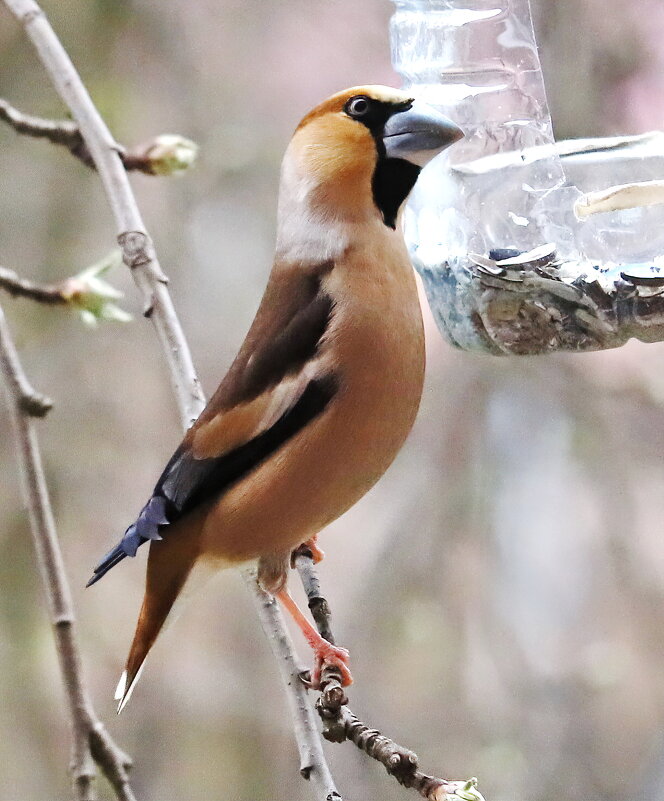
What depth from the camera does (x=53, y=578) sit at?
1170 mm

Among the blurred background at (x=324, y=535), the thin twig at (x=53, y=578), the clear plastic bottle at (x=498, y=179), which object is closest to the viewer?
the clear plastic bottle at (x=498, y=179)

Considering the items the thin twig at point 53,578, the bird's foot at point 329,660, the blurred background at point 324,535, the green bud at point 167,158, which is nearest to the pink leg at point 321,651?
the bird's foot at point 329,660

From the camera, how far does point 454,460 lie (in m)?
2.04

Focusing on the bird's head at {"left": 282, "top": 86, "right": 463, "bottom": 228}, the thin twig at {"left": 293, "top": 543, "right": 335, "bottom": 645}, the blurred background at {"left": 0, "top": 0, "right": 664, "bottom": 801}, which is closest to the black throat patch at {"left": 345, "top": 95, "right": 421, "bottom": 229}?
the bird's head at {"left": 282, "top": 86, "right": 463, "bottom": 228}

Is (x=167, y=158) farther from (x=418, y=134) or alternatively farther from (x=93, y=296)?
(x=418, y=134)

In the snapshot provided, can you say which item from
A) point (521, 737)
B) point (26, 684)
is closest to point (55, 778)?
point (26, 684)

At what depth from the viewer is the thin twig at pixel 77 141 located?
120 cm

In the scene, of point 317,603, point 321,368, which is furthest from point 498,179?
point 317,603

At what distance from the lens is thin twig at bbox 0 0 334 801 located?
41.2 inches

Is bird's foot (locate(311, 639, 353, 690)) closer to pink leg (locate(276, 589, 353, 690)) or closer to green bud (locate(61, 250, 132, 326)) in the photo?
pink leg (locate(276, 589, 353, 690))

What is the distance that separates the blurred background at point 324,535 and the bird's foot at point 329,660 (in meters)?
0.98

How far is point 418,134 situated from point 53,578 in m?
0.60

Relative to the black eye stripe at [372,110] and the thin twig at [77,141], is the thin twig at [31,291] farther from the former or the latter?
the black eye stripe at [372,110]

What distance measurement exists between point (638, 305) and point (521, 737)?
1.34 meters
